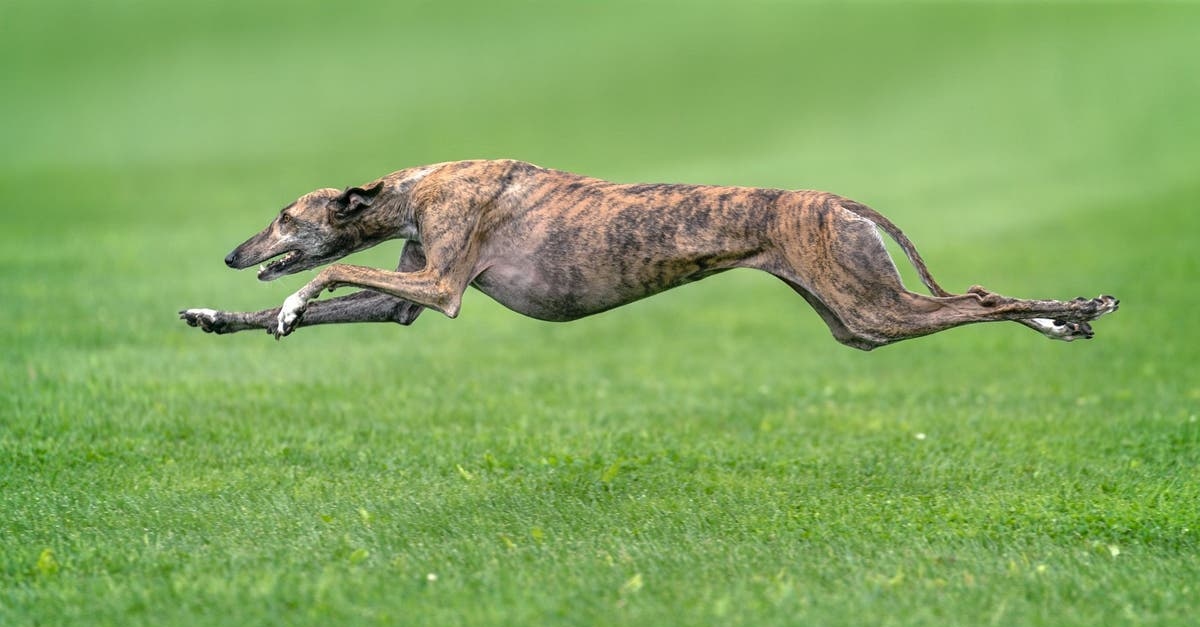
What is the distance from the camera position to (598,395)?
13594 millimetres

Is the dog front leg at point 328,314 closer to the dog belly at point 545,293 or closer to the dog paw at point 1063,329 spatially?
the dog belly at point 545,293

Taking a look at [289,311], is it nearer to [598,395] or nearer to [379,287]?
[379,287]

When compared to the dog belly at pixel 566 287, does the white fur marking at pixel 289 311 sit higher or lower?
lower

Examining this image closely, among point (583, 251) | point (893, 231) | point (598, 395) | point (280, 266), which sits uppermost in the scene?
point (893, 231)

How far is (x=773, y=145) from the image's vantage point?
3666cm

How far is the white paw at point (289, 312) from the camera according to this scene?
25.7 feet

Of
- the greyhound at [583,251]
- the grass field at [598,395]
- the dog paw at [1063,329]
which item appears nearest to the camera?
the grass field at [598,395]

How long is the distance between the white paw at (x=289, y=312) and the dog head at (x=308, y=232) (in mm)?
662

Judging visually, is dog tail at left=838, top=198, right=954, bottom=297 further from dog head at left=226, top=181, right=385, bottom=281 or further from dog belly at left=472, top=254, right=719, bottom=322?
dog head at left=226, top=181, right=385, bottom=281

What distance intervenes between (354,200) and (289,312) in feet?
3.11

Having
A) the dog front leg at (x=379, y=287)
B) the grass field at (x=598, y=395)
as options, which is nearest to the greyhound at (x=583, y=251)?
the dog front leg at (x=379, y=287)

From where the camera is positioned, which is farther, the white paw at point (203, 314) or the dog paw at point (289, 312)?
the white paw at point (203, 314)

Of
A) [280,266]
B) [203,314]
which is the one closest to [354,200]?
[280,266]

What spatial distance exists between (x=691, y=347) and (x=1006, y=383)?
4.13m
